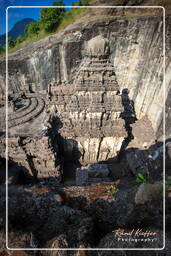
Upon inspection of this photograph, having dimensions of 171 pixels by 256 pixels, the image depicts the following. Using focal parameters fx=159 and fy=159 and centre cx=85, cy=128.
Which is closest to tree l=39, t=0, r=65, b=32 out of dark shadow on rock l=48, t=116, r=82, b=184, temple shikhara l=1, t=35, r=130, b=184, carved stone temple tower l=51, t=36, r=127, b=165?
temple shikhara l=1, t=35, r=130, b=184

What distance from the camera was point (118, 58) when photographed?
19.0m

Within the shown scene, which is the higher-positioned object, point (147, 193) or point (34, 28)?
point (34, 28)

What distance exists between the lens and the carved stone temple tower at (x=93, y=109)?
1002cm

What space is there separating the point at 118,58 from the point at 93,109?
1113 cm

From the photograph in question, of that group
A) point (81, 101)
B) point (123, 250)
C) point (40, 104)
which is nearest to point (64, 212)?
point (123, 250)

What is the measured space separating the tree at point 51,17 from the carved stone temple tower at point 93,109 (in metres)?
12.6

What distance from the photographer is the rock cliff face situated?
1664cm

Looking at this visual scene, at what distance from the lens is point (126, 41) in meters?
18.0

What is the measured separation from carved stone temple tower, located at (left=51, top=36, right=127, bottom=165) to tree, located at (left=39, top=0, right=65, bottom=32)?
12.6m

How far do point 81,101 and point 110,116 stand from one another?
245cm

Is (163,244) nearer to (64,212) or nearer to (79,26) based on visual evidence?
(64,212)

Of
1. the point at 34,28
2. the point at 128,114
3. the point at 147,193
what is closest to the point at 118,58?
the point at 128,114

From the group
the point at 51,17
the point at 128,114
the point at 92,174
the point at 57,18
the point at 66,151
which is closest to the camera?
the point at 92,174

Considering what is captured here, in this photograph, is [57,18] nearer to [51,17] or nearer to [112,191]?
[51,17]
